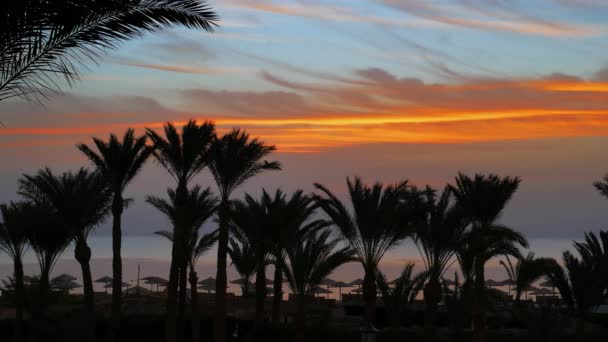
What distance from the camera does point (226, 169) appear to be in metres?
28.7

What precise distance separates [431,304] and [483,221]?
3.00 m

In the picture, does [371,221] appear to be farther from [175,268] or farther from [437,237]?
[175,268]

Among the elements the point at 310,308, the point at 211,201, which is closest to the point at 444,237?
the point at 211,201

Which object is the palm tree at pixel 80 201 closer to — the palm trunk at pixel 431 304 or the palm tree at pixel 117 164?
the palm tree at pixel 117 164

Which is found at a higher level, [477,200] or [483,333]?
[477,200]

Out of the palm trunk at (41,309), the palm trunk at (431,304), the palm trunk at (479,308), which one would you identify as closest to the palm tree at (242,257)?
the palm trunk at (41,309)

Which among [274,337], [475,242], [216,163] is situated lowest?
[274,337]

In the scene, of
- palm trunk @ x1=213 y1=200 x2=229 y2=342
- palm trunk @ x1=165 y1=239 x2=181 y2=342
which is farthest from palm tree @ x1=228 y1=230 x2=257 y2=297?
palm trunk @ x1=213 y1=200 x2=229 y2=342

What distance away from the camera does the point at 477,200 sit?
1052 inches

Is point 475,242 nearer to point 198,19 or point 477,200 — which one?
point 477,200

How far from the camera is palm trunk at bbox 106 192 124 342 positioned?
29.8 m

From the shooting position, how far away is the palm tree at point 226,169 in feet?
94.1

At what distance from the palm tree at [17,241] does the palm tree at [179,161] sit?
5.77m

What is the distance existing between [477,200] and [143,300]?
77.3ft
